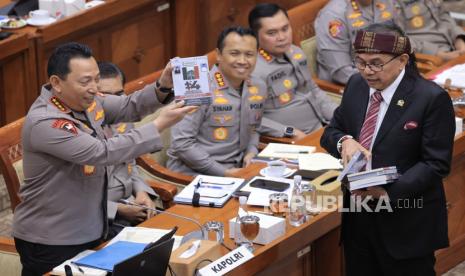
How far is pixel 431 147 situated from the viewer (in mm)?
4023

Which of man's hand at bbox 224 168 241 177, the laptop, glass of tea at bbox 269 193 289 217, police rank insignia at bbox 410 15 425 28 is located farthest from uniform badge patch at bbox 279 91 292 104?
the laptop

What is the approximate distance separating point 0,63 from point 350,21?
7.31 ft

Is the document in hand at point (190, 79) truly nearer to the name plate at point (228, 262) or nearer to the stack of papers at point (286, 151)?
the name plate at point (228, 262)

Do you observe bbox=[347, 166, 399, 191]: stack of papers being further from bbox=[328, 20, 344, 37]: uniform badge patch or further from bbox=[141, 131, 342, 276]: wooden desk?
bbox=[328, 20, 344, 37]: uniform badge patch

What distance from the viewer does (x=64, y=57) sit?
4.27 metres

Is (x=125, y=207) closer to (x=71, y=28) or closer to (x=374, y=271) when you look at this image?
(x=374, y=271)

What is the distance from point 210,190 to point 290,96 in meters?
1.53

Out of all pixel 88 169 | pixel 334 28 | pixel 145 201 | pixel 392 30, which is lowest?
pixel 145 201

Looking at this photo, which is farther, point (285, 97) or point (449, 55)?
point (449, 55)

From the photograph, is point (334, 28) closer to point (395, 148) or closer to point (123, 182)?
point (123, 182)

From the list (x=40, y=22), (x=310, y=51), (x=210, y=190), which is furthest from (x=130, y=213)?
(x=310, y=51)

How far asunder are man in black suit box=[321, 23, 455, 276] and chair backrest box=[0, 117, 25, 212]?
146 centimetres

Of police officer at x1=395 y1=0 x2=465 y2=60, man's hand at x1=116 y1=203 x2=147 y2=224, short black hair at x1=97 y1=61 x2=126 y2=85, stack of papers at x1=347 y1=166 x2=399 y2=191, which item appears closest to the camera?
stack of papers at x1=347 y1=166 x2=399 y2=191

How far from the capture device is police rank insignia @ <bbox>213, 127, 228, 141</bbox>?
18.6ft
